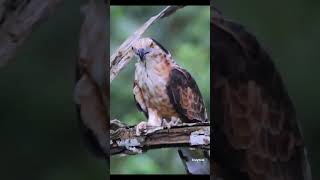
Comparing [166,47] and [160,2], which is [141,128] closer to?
[166,47]

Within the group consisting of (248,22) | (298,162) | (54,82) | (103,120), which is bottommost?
(298,162)

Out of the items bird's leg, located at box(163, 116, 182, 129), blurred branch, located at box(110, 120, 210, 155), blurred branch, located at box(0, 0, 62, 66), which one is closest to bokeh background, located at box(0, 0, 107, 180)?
blurred branch, located at box(0, 0, 62, 66)

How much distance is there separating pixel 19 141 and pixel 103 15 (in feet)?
2.75

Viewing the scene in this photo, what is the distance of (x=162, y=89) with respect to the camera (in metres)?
3.59

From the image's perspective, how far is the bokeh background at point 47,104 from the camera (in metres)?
3.52

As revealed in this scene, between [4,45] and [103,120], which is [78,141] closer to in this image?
[103,120]

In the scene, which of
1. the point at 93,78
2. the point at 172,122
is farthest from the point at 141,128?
the point at 93,78

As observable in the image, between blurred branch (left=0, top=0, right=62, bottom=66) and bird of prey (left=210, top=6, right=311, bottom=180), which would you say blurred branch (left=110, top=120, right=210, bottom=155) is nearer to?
bird of prey (left=210, top=6, right=311, bottom=180)

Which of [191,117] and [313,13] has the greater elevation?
[313,13]

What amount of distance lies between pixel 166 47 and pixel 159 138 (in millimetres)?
514

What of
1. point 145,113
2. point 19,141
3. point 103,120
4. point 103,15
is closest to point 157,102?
point 145,113

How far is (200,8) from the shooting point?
11.7ft

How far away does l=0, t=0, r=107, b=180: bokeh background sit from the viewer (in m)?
3.52

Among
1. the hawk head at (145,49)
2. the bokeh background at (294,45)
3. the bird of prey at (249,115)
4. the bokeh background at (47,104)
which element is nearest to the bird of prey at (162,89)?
the hawk head at (145,49)
